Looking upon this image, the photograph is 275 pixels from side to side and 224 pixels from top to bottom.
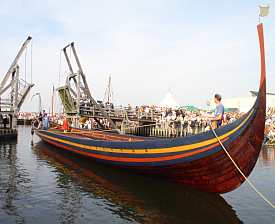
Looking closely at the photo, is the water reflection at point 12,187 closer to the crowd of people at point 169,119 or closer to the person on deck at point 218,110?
the person on deck at point 218,110

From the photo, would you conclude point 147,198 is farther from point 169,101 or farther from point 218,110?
point 169,101

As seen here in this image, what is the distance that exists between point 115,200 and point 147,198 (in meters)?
1.09

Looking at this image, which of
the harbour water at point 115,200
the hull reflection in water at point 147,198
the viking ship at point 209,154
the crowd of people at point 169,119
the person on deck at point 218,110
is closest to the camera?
the harbour water at point 115,200

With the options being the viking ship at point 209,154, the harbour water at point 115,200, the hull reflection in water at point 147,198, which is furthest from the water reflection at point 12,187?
the viking ship at point 209,154

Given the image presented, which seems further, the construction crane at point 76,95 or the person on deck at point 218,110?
the construction crane at point 76,95

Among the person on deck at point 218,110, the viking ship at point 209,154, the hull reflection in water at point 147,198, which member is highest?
the person on deck at point 218,110

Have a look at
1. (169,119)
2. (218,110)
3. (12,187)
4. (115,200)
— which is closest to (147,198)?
(115,200)

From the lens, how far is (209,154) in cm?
911

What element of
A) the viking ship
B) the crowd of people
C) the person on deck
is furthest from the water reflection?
the crowd of people

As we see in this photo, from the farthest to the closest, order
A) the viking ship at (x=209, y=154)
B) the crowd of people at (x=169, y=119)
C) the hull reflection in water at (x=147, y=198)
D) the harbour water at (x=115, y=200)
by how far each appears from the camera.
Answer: the crowd of people at (x=169, y=119), the viking ship at (x=209, y=154), the hull reflection in water at (x=147, y=198), the harbour water at (x=115, y=200)

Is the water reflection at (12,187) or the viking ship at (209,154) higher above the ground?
the viking ship at (209,154)

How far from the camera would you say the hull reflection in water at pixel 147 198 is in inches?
319

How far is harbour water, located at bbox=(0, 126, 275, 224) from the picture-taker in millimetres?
8000

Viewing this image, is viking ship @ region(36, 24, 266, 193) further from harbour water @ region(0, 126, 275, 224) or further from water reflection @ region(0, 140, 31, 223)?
water reflection @ region(0, 140, 31, 223)
